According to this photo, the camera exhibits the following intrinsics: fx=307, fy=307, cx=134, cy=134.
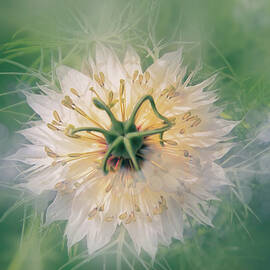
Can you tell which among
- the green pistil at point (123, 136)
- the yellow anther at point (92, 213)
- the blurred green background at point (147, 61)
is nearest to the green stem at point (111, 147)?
the green pistil at point (123, 136)

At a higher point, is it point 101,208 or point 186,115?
point 186,115

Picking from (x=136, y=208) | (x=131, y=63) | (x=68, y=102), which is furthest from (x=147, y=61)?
(x=136, y=208)

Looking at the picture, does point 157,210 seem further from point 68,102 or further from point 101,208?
point 68,102

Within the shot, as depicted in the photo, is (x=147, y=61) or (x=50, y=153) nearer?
(x=50, y=153)

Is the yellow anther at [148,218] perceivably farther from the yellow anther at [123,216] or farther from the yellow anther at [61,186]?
the yellow anther at [61,186]

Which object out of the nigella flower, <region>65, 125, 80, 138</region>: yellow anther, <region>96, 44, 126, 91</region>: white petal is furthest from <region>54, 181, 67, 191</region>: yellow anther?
<region>96, 44, 126, 91</region>: white petal

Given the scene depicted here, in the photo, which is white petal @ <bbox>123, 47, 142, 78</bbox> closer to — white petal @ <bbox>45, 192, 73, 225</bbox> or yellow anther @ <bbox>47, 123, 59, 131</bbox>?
yellow anther @ <bbox>47, 123, 59, 131</bbox>
